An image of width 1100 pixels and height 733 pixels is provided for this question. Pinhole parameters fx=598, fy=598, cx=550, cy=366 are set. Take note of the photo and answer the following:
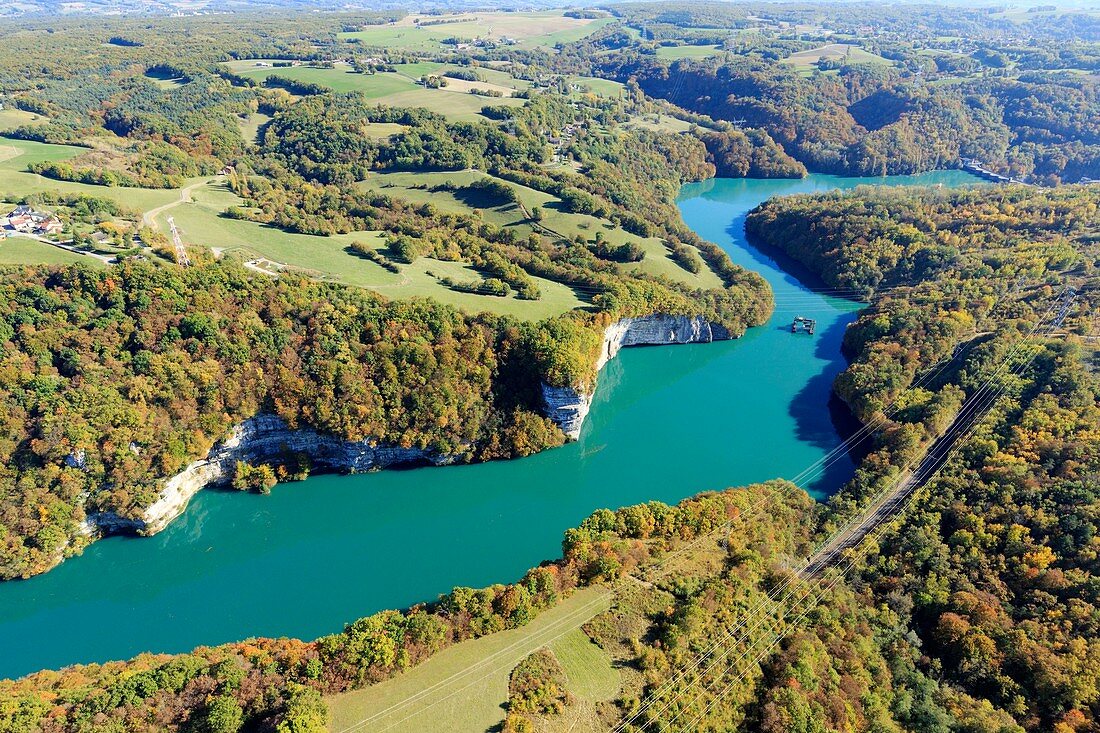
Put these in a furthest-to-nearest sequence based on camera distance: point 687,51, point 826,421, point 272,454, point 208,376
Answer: point 687,51
point 826,421
point 272,454
point 208,376

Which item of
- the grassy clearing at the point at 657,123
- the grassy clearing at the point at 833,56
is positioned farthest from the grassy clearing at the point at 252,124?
the grassy clearing at the point at 833,56

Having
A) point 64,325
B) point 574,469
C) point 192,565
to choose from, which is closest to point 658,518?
point 574,469

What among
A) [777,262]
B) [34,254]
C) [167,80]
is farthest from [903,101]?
[34,254]

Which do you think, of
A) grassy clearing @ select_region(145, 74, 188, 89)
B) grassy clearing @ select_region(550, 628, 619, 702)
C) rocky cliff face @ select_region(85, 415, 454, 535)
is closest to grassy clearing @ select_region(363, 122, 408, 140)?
grassy clearing @ select_region(145, 74, 188, 89)

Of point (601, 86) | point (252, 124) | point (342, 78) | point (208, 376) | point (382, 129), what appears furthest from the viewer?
point (601, 86)

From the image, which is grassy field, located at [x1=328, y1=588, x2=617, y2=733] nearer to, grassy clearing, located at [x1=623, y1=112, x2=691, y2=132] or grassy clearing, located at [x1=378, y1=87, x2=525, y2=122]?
grassy clearing, located at [x1=378, y1=87, x2=525, y2=122]

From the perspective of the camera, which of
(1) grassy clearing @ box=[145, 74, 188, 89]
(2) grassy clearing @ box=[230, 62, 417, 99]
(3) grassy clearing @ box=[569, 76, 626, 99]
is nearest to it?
(1) grassy clearing @ box=[145, 74, 188, 89]

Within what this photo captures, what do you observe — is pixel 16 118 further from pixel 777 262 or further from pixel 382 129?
pixel 777 262
